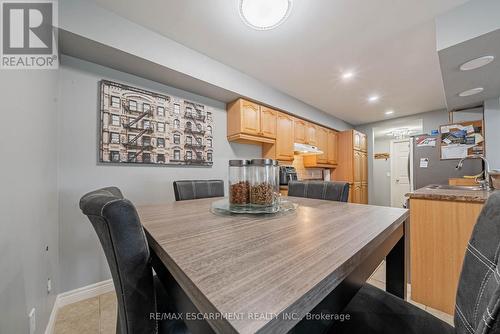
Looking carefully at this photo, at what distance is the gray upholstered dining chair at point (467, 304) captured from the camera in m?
0.34

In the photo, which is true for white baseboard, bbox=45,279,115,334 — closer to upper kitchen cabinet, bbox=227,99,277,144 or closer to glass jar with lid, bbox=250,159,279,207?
glass jar with lid, bbox=250,159,279,207

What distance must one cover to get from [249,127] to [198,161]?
86cm

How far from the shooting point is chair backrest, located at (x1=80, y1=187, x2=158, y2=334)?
1.62 ft

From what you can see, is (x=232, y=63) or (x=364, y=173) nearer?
(x=232, y=63)

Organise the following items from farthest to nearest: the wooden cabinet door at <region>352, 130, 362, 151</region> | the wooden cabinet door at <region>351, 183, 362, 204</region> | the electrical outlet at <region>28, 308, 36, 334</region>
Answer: the wooden cabinet door at <region>352, 130, 362, 151</region> → the wooden cabinet door at <region>351, 183, 362, 204</region> → the electrical outlet at <region>28, 308, 36, 334</region>

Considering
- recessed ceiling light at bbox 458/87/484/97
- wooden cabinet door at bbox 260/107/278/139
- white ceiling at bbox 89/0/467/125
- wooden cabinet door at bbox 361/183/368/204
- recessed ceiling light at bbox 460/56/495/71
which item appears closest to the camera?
white ceiling at bbox 89/0/467/125

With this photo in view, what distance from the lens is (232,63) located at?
98.1 inches

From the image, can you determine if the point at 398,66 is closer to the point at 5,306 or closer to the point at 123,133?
the point at 123,133

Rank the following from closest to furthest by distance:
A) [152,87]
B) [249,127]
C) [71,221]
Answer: [71,221], [152,87], [249,127]

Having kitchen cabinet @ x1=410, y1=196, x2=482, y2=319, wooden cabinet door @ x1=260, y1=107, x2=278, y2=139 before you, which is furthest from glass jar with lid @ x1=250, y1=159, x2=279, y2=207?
wooden cabinet door @ x1=260, y1=107, x2=278, y2=139

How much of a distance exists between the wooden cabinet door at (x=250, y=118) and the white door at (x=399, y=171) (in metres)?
4.25

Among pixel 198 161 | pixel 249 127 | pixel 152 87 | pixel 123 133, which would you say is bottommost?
pixel 198 161

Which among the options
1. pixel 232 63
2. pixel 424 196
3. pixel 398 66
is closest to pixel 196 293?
pixel 424 196

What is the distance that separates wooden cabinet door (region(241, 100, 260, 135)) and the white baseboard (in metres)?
2.23
